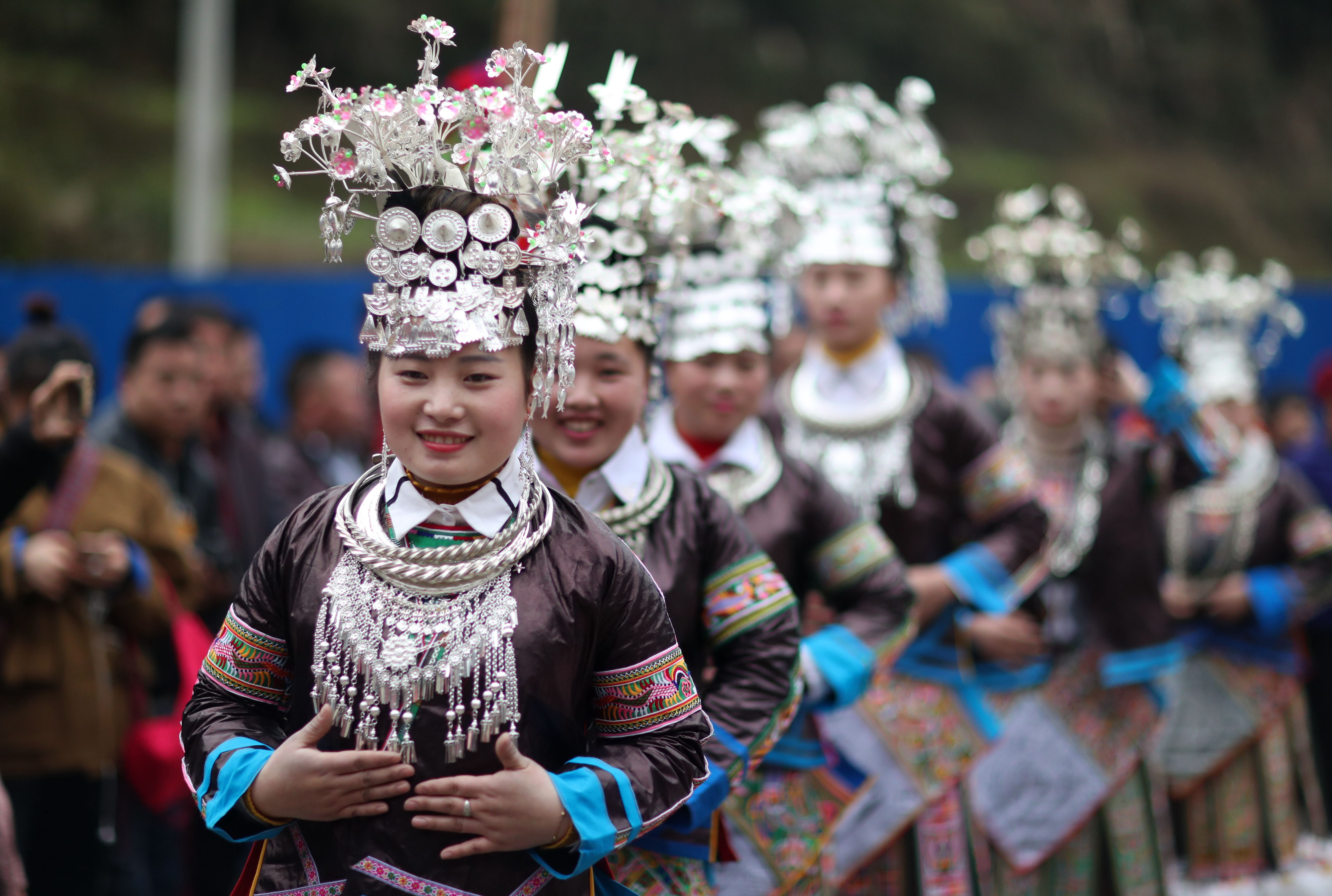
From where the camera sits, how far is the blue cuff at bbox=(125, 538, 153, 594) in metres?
4.31

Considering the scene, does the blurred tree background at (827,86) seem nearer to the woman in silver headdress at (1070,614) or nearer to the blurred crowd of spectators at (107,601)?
the woman in silver headdress at (1070,614)

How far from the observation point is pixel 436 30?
2242 mm

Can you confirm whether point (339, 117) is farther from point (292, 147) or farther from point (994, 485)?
point (994, 485)

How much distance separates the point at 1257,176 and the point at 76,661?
2173cm

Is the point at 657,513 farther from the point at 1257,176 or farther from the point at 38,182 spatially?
the point at 1257,176

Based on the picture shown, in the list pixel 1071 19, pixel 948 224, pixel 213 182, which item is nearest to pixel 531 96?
pixel 213 182

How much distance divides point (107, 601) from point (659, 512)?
213cm

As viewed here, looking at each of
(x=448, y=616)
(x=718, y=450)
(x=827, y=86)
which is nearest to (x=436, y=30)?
(x=448, y=616)

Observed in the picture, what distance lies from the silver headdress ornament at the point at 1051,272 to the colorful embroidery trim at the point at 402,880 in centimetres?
401

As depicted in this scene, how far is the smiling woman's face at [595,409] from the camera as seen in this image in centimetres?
307

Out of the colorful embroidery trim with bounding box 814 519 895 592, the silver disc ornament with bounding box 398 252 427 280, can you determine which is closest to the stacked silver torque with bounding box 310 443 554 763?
the silver disc ornament with bounding box 398 252 427 280

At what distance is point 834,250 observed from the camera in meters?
4.72

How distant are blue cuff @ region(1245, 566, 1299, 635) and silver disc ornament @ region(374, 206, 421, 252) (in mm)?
4772

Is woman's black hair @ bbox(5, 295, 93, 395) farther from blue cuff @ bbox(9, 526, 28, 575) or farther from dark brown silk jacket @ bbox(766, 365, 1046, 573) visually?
dark brown silk jacket @ bbox(766, 365, 1046, 573)
